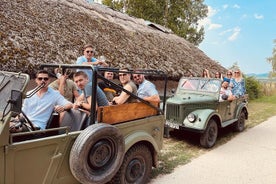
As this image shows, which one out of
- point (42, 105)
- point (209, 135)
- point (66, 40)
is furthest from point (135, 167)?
point (66, 40)

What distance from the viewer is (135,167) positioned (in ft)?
13.7

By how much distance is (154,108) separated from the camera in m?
4.46

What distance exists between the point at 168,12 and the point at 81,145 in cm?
2468

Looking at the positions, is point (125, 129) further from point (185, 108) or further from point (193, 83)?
point (193, 83)

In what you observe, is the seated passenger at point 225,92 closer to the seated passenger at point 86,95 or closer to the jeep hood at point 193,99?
the jeep hood at point 193,99

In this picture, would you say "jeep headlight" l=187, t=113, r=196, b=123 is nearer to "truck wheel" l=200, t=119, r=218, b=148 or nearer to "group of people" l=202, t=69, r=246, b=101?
"truck wheel" l=200, t=119, r=218, b=148

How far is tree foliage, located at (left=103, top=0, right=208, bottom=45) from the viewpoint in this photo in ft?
82.1

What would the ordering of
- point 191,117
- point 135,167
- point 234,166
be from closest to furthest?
point 135,167
point 234,166
point 191,117

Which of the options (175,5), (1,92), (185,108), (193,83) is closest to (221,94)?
(193,83)

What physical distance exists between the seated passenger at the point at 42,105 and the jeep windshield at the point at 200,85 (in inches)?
198

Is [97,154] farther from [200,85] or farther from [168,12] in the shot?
[168,12]

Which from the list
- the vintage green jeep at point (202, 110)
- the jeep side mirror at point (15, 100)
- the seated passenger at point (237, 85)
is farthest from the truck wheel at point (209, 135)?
the jeep side mirror at point (15, 100)

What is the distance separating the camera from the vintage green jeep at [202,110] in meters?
6.71

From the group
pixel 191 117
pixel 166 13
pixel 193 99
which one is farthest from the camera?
pixel 166 13
